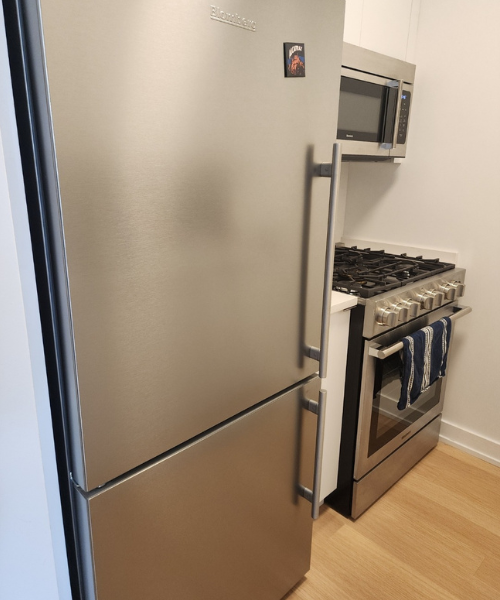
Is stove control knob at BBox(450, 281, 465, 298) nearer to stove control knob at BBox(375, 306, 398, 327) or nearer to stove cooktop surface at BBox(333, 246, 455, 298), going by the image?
stove cooktop surface at BBox(333, 246, 455, 298)

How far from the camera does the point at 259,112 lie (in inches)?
35.2

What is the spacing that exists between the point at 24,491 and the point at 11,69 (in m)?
0.70

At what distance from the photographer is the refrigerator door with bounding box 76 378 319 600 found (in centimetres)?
87

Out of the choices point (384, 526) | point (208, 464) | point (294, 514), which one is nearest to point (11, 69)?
point (208, 464)

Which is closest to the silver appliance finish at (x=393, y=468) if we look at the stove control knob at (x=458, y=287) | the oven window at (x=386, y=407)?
the oven window at (x=386, y=407)

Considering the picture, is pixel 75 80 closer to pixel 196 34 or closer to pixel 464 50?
pixel 196 34

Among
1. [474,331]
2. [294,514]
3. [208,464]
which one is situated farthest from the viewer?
[474,331]

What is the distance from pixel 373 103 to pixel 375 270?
2.10 ft

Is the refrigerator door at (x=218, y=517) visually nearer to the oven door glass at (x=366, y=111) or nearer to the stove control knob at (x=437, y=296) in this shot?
the stove control knob at (x=437, y=296)

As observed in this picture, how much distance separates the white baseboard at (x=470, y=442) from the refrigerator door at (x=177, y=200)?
4.98 feet

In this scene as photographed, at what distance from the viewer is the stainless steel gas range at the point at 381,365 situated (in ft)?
5.04

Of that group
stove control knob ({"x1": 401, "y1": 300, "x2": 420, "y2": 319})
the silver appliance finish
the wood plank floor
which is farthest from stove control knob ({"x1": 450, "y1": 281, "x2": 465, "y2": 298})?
the wood plank floor

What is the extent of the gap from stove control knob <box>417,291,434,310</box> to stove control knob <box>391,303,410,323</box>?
14 cm

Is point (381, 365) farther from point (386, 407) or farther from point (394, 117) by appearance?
point (394, 117)
